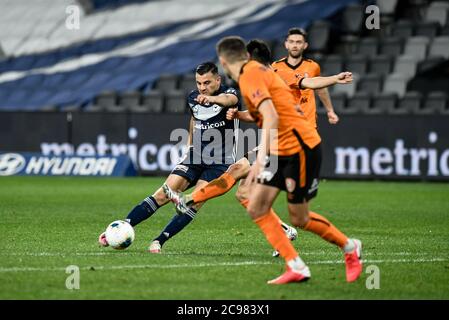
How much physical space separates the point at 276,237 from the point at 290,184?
1.54 feet

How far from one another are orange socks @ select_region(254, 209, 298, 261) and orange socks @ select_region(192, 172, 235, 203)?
2.00 m

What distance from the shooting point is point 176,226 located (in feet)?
36.8

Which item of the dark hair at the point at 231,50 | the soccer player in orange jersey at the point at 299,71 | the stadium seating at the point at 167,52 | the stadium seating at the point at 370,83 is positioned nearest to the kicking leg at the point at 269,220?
the dark hair at the point at 231,50

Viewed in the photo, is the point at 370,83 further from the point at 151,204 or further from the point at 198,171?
the point at 151,204

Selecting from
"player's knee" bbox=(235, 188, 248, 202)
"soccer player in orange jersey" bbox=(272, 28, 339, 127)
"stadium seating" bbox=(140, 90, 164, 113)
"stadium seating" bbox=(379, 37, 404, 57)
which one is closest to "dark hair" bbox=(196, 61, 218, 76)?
"player's knee" bbox=(235, 188, 248, 202)

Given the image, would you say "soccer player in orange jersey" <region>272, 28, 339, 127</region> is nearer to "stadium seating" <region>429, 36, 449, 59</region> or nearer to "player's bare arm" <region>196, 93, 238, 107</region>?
"player's bare arm" <region>196, 93, 238, 107</region>

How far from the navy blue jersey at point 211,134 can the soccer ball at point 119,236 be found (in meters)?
1.21

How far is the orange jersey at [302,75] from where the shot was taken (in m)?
12.8

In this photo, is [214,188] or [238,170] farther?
[238,170]

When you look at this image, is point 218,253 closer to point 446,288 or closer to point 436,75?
point 446,288

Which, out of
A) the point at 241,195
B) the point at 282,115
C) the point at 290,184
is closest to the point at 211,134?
the point at 241,195

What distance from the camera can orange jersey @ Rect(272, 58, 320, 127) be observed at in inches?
504

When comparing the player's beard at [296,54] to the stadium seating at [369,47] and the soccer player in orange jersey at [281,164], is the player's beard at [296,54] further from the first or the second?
the stadium seating at [369,47]

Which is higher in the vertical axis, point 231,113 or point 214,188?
point 231,113
